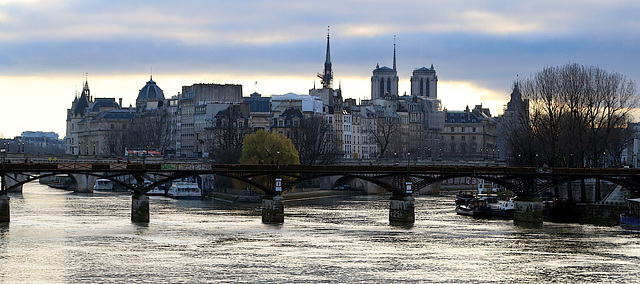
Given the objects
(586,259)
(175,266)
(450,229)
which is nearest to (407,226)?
(450,229)

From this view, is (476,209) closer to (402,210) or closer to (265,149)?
(402,210)

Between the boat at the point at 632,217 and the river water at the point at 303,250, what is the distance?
1302mm

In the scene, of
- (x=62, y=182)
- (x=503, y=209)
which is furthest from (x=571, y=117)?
(x=62, y=182)

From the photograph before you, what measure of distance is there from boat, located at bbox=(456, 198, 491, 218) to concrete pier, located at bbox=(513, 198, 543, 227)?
8199 millimetres

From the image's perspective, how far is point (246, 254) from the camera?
75.1 m

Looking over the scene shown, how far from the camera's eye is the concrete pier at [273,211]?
318 ft

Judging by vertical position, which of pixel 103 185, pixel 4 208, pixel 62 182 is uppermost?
pixel 62 182

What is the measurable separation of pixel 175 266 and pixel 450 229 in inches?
1147

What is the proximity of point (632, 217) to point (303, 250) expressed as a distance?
30090 millimetres

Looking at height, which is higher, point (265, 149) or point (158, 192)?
point (265, 149)

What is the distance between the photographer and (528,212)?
330ft

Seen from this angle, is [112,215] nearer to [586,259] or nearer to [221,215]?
[221,215]

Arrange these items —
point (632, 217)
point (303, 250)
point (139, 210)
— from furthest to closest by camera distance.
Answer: point (139, 210), point (632, 217), point (303, 250)

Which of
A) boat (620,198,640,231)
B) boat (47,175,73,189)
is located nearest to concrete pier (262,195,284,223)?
boat (620,198,640,231)
